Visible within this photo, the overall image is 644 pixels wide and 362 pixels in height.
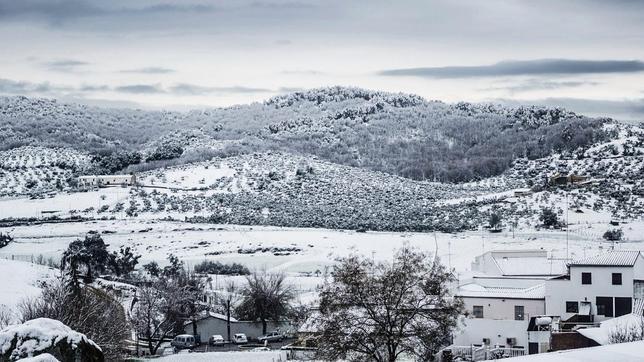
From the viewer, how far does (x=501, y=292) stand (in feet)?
171

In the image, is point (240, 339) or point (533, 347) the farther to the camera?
point (240, 339)

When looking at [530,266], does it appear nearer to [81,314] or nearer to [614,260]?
[614,260]

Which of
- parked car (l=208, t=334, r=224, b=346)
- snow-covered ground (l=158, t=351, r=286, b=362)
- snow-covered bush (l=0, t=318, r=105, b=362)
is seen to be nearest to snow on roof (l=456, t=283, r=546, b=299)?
snow-covered ground (l=158, t=351, r=286, b=362)

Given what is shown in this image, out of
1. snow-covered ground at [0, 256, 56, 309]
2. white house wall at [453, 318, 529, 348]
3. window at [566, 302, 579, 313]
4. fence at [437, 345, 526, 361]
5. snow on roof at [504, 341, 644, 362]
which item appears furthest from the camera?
window at [566, 302, 579, 313]

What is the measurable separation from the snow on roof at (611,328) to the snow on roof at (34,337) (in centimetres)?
2492

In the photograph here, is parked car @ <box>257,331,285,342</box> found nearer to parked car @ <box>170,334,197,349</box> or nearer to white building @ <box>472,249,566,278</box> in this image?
parked car @ <box>170,334,197,349</box>

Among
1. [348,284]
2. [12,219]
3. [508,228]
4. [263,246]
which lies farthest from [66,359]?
[12,219]

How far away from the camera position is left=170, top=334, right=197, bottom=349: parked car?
2429 inches

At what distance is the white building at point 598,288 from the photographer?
4912 centimetres

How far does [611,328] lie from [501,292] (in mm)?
15549

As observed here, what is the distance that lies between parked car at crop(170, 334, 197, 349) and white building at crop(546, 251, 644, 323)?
73.6 feet

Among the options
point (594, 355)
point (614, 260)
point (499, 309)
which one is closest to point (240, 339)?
point (499, 309)

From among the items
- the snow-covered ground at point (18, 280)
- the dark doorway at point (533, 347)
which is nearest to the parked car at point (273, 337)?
the snow-covered ground at point (18, 280)

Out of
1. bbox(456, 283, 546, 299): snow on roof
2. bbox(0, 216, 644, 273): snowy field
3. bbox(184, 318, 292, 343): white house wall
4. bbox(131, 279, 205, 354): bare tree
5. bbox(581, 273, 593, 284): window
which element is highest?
bbox(581, 273, 593, 284): window
